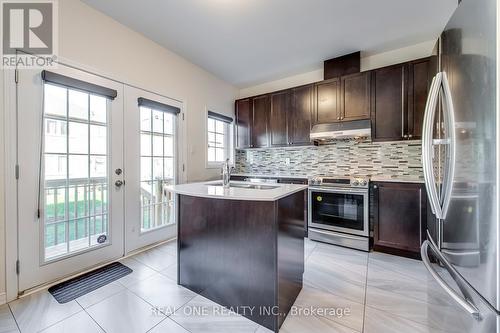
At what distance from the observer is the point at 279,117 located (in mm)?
3658

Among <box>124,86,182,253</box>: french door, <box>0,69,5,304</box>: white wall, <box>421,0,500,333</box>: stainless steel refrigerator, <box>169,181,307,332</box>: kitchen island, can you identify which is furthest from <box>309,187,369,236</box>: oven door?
<box>0,69,5,304</box>: white wall

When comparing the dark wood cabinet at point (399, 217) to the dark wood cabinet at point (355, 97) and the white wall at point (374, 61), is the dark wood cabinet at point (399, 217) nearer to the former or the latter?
the dark wood cabinet at point (355, 97)

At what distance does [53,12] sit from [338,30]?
2.92 meters

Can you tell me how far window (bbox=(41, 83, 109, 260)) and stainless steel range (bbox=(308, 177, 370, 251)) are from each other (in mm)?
2665

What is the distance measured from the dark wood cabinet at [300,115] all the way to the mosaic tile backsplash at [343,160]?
1.05 feet

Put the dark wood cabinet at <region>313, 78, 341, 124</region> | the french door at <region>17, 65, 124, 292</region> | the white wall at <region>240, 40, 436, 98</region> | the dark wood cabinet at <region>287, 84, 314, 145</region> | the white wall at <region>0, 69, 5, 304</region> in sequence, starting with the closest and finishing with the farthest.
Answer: the white wall at <region>0, 69, 5, 304</region>, the french door at <region>17, 65, 124, 292</region>, the white wall at <region>240, 40, 436, 98</region>, the dark wood cabinet at <region>313, 78, 341, 124</region>, the dark wood cabinet at <region>287, 84, 314, 145</region>

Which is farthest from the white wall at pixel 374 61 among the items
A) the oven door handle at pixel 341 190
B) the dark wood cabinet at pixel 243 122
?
the oven door handle at pixel 341 190

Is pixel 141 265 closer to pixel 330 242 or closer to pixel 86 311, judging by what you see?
pixel 86 311

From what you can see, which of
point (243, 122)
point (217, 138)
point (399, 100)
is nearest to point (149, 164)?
point (217, 138)

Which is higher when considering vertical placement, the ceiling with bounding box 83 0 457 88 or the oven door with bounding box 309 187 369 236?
the ceiling with bounding box 83 0 457 88

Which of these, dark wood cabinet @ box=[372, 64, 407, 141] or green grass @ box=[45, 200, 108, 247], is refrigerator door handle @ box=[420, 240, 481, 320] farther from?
green grass @ box=[45, 200, 108, 247]

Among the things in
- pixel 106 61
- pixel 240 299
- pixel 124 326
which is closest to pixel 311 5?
pixel 106 61

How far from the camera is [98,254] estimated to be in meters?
2.19
